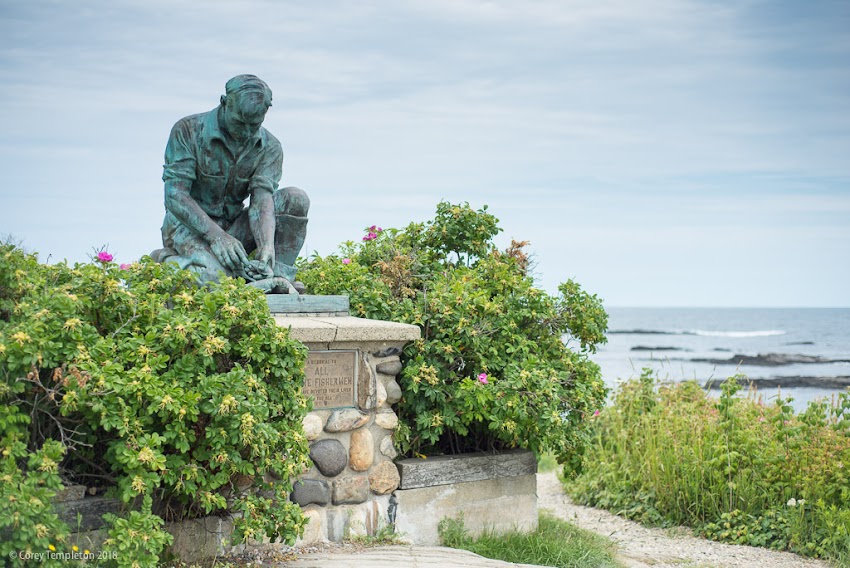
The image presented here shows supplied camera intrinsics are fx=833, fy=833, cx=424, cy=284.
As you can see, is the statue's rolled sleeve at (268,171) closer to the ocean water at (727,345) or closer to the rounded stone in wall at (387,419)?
the rounded stone in wall at (387,419)

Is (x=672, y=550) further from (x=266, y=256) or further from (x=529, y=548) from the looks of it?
(x=266, y=256)

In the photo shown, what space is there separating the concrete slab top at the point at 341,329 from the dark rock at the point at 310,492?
32.3 inches

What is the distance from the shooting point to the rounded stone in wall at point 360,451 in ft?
16.2

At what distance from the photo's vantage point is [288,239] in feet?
19.4

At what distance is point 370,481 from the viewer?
502 centimetres

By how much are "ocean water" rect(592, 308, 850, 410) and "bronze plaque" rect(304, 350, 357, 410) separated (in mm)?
13208

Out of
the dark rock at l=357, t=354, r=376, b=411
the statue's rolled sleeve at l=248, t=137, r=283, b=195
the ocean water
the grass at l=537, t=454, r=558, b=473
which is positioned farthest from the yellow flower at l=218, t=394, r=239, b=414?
the ocean water

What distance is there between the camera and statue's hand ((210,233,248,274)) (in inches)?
205

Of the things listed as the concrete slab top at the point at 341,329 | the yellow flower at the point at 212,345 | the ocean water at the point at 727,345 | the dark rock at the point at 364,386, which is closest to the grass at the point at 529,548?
the dark rock at the point at 364,386

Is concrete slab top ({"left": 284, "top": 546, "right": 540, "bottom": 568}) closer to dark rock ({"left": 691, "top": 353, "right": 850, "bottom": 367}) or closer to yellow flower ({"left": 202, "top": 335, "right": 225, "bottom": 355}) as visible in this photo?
yellow flower ({"left": 202, "top": 335, "right": 225, "bottom": 355})

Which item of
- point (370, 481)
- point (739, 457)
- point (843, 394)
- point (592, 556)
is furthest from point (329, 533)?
point (843, 394)

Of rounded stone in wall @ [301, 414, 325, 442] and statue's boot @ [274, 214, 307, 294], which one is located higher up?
statue's boot @ [274, 214, 307, 294]

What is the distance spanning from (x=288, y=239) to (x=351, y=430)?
1615 millimetres

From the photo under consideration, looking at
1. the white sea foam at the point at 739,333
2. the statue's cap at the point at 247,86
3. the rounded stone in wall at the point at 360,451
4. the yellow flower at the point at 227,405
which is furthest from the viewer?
the white sea foam at the point at 739,333
